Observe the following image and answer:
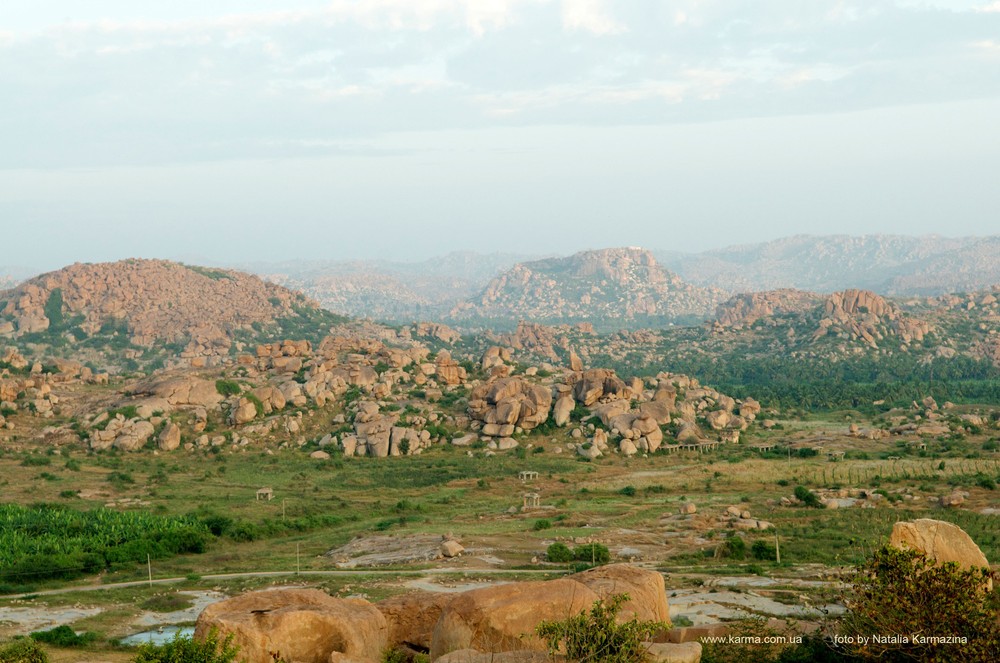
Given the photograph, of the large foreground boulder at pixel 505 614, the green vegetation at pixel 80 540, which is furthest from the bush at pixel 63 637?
the large foreground boulder at pixel 505 614

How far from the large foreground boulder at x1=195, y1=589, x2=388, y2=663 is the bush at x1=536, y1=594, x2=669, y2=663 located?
360 centimetres

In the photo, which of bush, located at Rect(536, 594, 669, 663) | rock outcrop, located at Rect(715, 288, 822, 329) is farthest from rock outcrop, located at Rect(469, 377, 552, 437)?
rock outcrop, located at Rect(715, 288, 822, 329)

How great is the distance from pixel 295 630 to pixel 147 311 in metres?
137

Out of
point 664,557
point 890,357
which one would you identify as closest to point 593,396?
point 664,557

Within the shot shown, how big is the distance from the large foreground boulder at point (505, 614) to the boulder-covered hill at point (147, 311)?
371ft

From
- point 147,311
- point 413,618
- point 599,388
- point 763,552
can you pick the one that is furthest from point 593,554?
point 147,311

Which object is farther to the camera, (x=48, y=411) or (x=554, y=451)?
(x=48, y=411)

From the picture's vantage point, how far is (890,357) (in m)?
119

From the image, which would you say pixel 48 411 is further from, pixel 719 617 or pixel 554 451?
pixel 719 617

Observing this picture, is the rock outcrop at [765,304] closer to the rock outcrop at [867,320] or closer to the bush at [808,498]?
the rock outcrop at [867,320]

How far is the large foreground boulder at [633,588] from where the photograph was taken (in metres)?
17.5

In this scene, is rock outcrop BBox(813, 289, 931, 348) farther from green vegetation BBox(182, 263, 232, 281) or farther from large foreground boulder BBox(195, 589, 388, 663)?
large foreground boulder BBox(195, 589, 388, 663)

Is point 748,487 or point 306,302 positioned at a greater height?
point 306,302

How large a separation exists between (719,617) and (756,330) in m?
133
